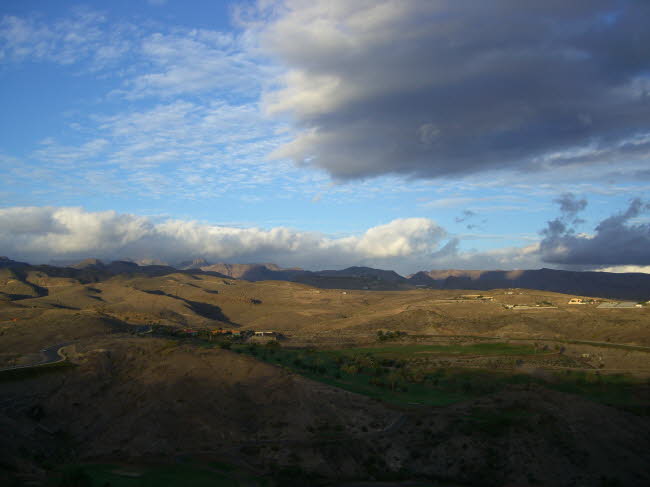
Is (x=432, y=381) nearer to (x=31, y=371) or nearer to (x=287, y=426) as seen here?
(x=287, y=426)

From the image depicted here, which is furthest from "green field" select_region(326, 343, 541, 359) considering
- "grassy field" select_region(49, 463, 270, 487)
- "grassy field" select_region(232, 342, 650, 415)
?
"grassy field" select_region(49, 463, 270, 487)

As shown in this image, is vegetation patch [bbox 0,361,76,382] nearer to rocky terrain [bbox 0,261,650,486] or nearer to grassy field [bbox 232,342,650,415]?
rocky terrain [bbox 0,261,650,486]

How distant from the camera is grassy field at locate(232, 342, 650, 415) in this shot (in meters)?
46.7

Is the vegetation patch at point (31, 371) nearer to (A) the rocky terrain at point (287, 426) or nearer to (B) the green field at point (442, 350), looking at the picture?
(A) the rocky terrain at point (287, 426)

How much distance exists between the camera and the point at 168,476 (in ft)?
95.1

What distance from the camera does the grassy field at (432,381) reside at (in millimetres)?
46688

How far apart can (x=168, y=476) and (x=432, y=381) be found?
32.2m

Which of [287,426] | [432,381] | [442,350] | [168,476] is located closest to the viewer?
[168,476]

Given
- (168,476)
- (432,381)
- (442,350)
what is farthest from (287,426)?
(442,350)

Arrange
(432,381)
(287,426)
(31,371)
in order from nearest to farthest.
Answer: (287,426), (31,371), (432,381)

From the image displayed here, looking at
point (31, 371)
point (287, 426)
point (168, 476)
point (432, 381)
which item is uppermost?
point (31, 371)

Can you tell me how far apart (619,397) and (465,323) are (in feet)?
198

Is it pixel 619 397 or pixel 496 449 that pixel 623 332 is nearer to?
pixel 619 397

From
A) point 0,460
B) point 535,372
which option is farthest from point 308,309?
point 0,460
